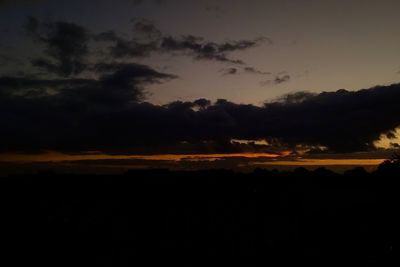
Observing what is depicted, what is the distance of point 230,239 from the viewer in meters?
51.9

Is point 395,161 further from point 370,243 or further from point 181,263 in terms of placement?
point 181,263

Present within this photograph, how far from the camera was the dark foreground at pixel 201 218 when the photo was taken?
150 ft

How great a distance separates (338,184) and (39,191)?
44670 mm

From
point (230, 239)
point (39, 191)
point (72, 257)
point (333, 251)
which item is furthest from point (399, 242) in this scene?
point (39, 191)

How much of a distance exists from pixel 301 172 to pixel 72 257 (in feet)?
163

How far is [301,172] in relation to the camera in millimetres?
85875

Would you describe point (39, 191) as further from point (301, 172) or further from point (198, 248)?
point (301, 172)

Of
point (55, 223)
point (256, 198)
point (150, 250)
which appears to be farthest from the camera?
point (256, 198)

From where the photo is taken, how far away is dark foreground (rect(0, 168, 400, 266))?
4572 centimetres

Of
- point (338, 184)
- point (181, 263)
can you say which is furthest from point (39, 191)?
point (338, 184)

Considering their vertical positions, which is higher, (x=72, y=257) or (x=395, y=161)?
(x=395, y=161)

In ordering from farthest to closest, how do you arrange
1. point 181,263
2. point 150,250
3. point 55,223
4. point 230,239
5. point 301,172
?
point 301,172
point 55,223
point 230,239
point 150,250
point 181,263

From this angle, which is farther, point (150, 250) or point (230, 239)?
point (230, 239)

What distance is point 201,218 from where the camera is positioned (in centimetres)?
6234
